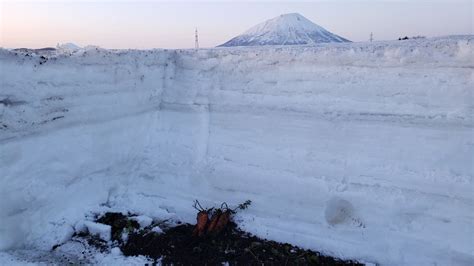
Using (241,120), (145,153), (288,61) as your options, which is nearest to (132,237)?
(145,153)

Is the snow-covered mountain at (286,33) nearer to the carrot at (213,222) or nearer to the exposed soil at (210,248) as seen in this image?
the carrot at (213,222)

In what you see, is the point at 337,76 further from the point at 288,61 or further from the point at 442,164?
the point at 442,164

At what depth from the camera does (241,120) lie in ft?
18.8

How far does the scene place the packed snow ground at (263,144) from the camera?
14.8 ft

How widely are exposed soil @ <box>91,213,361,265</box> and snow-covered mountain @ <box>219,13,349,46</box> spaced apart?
10.9 meters

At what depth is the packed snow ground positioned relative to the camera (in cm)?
452

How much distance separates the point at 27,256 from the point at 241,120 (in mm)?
3091

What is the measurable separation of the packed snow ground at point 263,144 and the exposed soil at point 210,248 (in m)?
0.22

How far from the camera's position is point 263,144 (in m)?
5.55

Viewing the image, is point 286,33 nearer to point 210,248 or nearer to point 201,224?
point 201,224

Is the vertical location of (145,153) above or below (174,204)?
above

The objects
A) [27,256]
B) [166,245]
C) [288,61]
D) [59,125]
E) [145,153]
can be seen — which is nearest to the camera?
[27,256]

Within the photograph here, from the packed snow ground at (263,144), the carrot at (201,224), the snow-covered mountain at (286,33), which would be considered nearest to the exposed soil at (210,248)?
the carrot at (201,224)

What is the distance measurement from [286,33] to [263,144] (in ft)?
37.6
